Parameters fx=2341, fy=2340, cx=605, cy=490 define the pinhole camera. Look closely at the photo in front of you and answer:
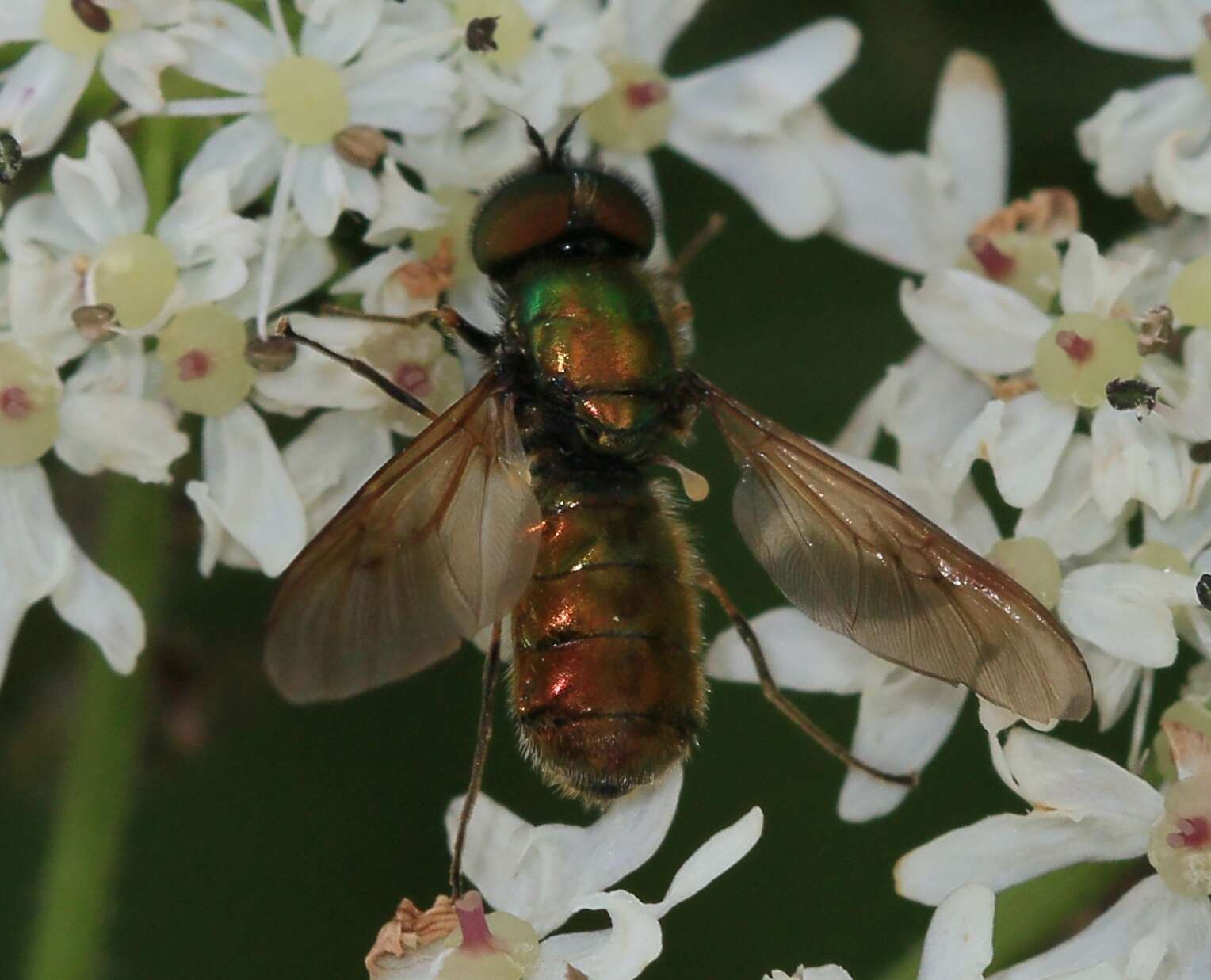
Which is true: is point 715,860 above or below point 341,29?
below

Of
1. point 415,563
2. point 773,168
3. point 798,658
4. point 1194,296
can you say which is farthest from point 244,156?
point 1194,296

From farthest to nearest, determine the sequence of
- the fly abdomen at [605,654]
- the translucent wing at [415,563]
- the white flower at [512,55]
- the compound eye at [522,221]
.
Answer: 1. the white flower at [512,55]
2. the compound eye at [522,221]
3. the fly abdomen at [605,654]
4. the translucent wing at [415,563]

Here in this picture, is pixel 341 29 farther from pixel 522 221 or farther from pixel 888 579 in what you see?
pixel 888 579

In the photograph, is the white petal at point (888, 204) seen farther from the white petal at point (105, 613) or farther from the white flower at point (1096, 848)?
the white petal at point (105, 613)

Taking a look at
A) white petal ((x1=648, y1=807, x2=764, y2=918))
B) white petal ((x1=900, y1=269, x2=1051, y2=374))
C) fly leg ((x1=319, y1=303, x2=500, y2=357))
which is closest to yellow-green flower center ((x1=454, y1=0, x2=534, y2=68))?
fly leg ((x1=319, y1=303, x2=500, y2=357))

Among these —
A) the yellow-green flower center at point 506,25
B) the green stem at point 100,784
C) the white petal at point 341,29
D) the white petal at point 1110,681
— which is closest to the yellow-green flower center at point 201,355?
the green stem at point 100,784

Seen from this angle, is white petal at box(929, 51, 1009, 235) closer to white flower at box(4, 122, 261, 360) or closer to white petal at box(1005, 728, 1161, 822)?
white petal at box(1005, 728, 1161, 822)

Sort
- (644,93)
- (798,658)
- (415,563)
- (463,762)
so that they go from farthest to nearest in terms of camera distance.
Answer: (463,762), (644,93), (798,658), (415,563)
